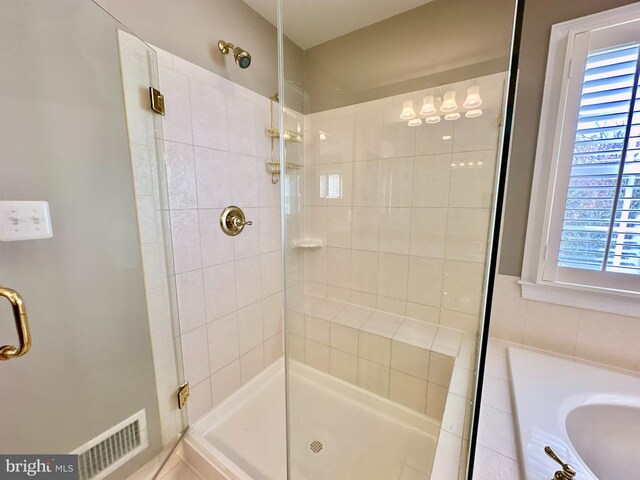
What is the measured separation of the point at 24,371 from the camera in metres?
0.75

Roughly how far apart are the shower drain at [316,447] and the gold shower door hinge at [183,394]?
0.67m

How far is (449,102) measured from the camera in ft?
4.44

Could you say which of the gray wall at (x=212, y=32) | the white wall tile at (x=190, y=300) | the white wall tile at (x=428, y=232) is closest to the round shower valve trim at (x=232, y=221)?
the white wall tile at (x=190, y=300)

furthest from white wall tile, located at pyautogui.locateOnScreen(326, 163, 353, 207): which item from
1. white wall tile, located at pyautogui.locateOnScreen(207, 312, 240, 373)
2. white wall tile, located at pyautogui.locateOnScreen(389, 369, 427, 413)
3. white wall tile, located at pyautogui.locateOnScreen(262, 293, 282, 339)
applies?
white wall tile, located at pyautogui.locateOnScreen(389, 369, 427, 413)

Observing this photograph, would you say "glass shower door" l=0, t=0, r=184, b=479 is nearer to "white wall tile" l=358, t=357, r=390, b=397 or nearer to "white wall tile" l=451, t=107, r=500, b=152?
"white wall tile" l=358, t=357, r=390, b=397

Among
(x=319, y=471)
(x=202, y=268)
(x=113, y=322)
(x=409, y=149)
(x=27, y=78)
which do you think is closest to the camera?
(x=27, y=78)

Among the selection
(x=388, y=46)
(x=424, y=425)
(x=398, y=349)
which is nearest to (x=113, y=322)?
(x=398, y=349)

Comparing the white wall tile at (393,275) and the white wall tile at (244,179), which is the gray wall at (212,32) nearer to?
the white wall tile at (244,179)

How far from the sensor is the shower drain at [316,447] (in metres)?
1.19

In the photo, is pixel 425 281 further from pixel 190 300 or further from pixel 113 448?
pixel 113 448

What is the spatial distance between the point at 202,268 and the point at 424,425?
147 cm

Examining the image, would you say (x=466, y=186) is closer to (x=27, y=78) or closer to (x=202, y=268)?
(x=202, y=268)

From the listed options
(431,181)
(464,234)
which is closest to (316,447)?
(464,234)

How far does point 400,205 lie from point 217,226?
114cm
